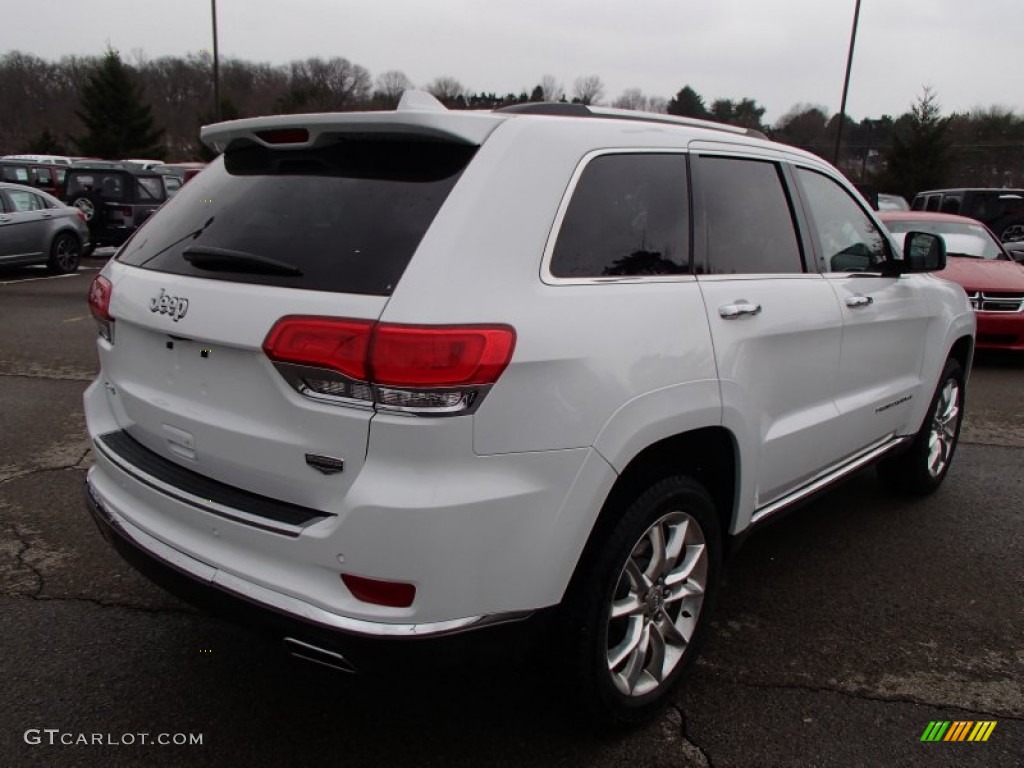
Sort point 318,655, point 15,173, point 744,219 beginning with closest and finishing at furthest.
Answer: point 318,655, point 744,219, point 15,173

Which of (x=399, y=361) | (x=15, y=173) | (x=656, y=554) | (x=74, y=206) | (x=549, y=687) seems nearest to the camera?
(x=399, y=361)

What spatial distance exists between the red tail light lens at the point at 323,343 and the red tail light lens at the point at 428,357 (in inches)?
1.5

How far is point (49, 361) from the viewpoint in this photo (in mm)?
7430

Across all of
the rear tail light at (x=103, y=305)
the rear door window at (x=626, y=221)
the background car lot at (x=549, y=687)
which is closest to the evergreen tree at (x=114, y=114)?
the background car lot at (x=549, y=687)

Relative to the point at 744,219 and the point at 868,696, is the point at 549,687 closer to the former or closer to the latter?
the point at 868,696

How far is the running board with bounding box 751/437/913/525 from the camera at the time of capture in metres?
3.03

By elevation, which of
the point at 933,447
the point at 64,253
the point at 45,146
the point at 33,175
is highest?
the point at 45,146

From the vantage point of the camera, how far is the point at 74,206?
1705cm

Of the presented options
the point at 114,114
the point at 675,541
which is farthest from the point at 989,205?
the point at 114,114

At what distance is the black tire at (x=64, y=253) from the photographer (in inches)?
545

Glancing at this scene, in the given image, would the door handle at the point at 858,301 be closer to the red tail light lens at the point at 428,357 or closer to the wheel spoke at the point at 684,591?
the wheel spoke at the point at 684,591

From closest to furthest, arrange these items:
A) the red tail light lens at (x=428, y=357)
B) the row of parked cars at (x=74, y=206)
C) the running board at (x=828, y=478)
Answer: the red tail light lens at (x=428, y=357) → the running board at (x=828, y=478) → the row of parked cars at (x=74, y=206)

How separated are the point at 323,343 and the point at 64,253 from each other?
1451cm

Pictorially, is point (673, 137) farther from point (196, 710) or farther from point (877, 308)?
point (196, 710)
